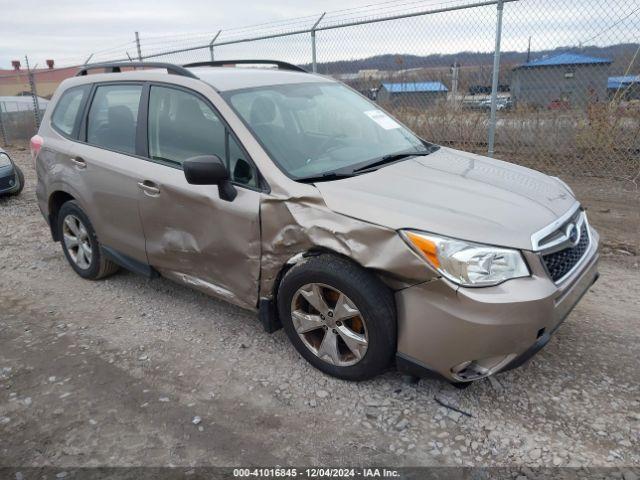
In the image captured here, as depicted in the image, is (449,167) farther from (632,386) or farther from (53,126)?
(53,126)

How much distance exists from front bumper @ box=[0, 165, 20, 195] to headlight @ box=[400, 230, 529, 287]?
7.32 metres

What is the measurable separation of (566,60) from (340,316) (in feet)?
18.5

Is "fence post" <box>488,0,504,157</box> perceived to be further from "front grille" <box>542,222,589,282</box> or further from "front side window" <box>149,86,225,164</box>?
"front side window" <box>149,86,225,164</box>

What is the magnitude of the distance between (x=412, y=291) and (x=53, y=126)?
372 centimetres

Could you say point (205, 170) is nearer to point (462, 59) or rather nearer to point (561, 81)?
point (462, 59)

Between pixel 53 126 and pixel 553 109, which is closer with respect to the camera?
pixel 53 126

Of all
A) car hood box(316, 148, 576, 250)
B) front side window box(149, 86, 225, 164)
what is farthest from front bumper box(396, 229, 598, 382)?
front side window box(149, 86, 225, 164)

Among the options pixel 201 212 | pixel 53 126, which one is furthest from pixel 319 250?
pixel 53 126

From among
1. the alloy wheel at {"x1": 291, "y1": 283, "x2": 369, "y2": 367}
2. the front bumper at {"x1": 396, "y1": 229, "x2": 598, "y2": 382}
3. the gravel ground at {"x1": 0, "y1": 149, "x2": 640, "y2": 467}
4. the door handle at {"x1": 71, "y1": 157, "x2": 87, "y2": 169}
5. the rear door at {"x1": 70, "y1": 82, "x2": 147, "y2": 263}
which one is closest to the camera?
the front bumper at {"x1": 396, "y1": 229, "x2": 598, "y2": 382}

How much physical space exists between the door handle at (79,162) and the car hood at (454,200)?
2275 mm

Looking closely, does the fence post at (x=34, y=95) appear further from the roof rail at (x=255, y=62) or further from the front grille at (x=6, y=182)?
the roof rail at (x=255, y=62)

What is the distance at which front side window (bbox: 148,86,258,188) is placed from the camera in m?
3.15

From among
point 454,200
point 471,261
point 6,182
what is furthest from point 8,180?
point 471,261

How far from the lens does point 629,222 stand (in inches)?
221
